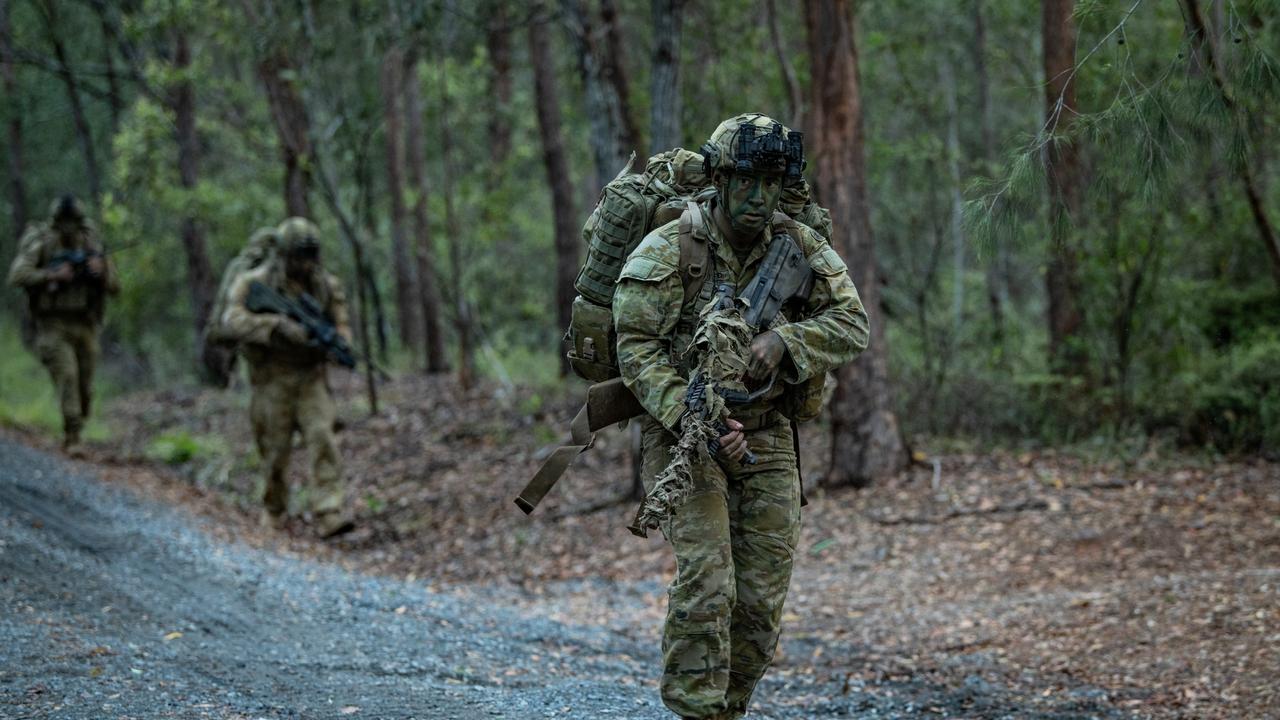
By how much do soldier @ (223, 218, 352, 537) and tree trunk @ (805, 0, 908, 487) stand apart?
4.42 metres

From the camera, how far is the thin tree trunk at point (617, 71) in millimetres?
10039

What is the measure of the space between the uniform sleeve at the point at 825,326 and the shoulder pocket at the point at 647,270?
0.47 m

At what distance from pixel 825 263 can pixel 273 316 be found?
632cm

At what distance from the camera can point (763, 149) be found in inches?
167

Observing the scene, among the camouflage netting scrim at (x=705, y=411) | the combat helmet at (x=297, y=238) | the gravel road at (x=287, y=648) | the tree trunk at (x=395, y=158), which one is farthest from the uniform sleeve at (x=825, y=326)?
the tree trunk at (x=395, y=158)

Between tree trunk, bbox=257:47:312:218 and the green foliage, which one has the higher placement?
tree trunk, bbox=257:47:312:218

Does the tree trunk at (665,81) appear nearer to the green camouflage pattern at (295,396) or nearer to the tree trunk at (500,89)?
the green camouflage pattern at (295,396)

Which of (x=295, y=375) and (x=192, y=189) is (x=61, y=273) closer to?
(x=295, y=375)

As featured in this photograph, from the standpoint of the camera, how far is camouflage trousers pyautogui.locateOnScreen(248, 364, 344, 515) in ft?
33.1

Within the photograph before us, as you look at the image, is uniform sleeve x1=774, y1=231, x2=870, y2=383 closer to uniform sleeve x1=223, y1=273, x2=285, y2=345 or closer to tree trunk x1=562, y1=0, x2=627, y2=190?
tree trunk x1=562, y1=0, x2=627, y2=190

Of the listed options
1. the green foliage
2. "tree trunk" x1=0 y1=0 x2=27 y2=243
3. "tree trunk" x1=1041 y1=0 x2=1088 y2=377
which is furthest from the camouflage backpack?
"tree trunk" x1=0 y1=0 x2=27 y2=243

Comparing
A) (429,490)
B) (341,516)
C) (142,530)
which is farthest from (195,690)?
(429,490)

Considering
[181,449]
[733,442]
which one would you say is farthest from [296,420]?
[733,442]

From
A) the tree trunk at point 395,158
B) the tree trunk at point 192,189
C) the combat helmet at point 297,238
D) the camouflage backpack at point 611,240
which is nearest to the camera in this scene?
the camouflage backpack at point 611,240
